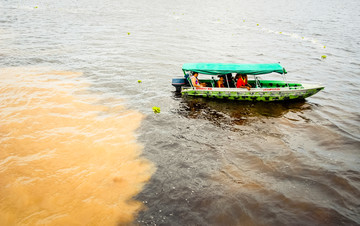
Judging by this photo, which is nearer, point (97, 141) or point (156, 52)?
point (97, 141)

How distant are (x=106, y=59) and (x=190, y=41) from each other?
14.3 meters

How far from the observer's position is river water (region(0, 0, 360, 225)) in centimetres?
815

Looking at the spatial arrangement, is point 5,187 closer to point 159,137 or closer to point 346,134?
point 159,137

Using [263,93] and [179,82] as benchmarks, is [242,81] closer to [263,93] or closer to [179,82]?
[263,93]

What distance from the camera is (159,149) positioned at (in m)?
11.3

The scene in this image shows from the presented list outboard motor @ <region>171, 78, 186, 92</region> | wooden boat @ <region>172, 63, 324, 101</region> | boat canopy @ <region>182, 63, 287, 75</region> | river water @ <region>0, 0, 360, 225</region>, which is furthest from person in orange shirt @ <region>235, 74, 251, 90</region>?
outboard motor @ <region>171, 78, 186, 92</region>

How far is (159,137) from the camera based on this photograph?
1230cm

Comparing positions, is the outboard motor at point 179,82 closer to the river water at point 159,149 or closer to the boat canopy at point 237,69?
the river water at point 159,149

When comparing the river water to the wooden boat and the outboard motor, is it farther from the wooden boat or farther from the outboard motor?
the outboard motor

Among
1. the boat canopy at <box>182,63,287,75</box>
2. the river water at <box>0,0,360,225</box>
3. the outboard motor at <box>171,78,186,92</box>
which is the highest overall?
the boat canopy at <box>182,63,287,75</box>

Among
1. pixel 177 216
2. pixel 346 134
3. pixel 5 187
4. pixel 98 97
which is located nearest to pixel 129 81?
pixel 98 97

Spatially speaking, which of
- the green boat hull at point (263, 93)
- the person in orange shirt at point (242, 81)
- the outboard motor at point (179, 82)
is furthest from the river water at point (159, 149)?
the person in orange shirt at point (242, 81)

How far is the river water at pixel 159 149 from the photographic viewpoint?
26.7ft

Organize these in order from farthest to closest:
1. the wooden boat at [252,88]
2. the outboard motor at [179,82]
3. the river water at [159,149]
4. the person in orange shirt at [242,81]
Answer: the outboard motor at [179,82] → the person in orange shirt at [242,81] → the wooden boat at [252,88] → the river water at [159,149]
